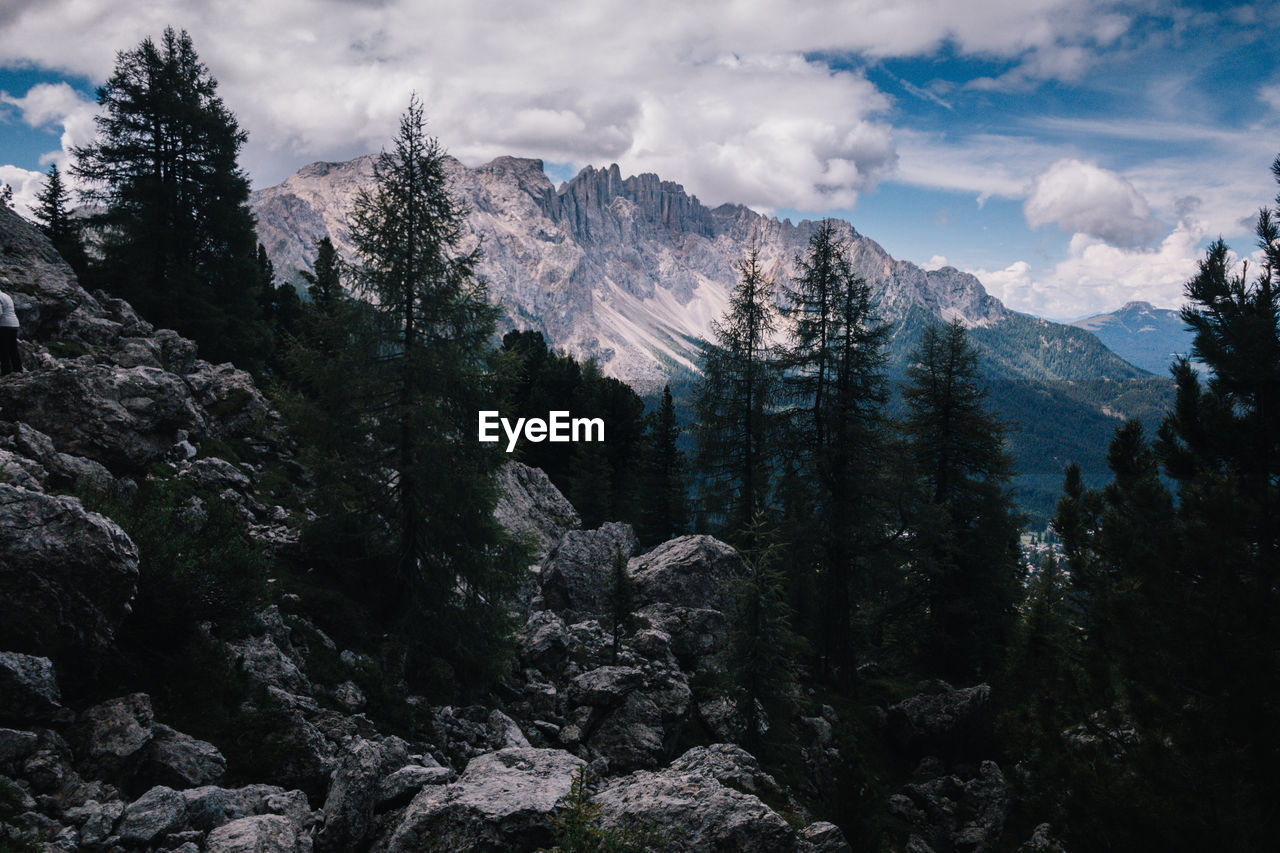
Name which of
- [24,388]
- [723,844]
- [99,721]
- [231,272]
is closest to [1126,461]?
[723,844]

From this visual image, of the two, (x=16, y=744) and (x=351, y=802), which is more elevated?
(x=16, y=744)

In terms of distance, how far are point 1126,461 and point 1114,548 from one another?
7590 mm

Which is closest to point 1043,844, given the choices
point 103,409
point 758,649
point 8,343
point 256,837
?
point 758,649

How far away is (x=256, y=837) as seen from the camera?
6.49 m

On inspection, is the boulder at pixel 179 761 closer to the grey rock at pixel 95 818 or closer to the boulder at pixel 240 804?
the boulder at pixel 240 804

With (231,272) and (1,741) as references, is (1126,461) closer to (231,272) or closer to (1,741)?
(1,741)

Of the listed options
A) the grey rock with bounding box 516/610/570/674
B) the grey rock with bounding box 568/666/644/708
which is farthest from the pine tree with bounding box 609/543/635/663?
the grey rock with bounding box 568/666/644/708

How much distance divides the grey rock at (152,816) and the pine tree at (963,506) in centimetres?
2486

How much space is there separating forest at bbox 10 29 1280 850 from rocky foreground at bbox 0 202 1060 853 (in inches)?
27.2

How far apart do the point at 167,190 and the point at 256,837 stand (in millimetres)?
28426

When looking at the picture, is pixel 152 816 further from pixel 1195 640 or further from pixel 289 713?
pixel 1195 640

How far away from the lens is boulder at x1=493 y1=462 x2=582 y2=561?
92.5 ft

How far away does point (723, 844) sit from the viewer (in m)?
7.43

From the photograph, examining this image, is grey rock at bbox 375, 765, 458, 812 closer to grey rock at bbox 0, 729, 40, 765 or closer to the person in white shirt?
grey rock at bbox 0, 729, 40, 765
